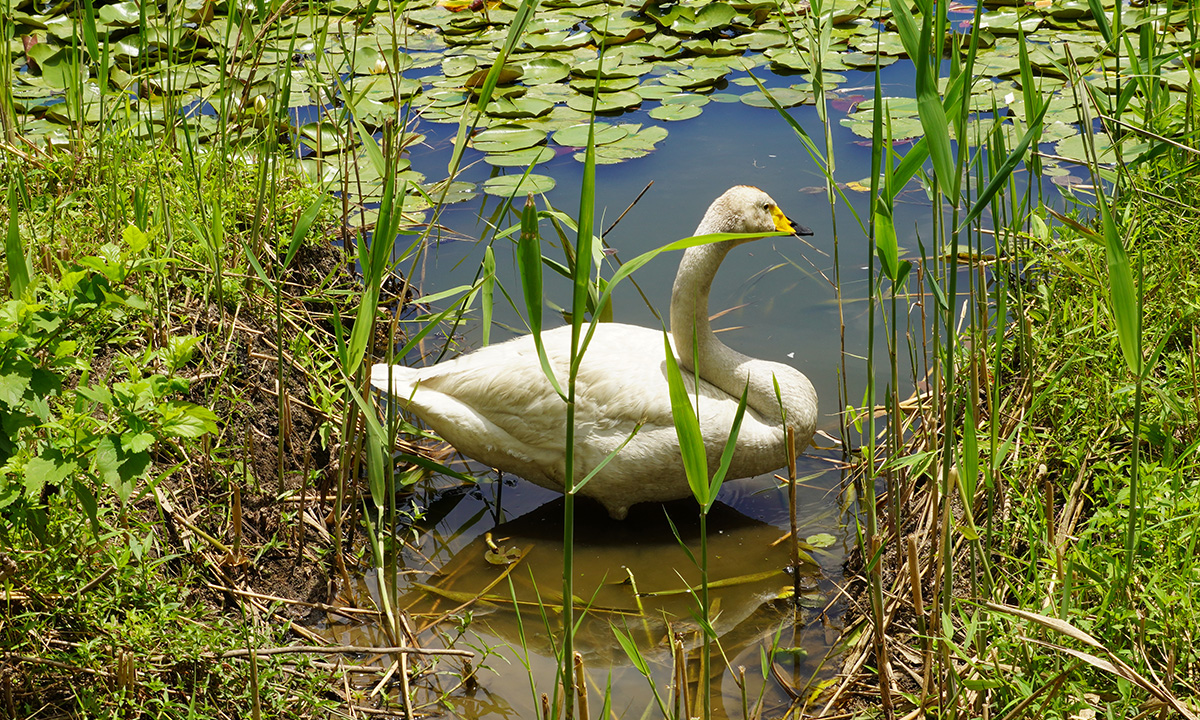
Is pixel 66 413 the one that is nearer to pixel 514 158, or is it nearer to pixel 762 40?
pixel 514 158

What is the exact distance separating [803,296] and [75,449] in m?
Result: 3.18

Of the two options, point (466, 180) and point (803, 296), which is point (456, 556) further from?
point (466, 180)

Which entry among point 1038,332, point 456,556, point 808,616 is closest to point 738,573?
point 808,616

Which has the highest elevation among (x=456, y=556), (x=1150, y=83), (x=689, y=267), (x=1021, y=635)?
(x=1150, y=83)

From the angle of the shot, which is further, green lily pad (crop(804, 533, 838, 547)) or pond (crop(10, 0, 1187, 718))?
green lily pad (crop(804, 533, 838, 547))

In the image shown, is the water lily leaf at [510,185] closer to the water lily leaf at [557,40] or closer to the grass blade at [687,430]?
the water lily leaf at [557,40]

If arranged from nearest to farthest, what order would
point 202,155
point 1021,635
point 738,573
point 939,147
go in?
point 939,147, point 1021,635, point 738,573, point 202,155

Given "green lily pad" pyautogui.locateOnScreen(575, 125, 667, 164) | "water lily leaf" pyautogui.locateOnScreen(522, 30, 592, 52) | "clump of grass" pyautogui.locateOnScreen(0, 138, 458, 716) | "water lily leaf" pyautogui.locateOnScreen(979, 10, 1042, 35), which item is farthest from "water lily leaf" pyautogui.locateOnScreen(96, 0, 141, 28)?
"water lily leaf" pyautogui.locateOnScreen(979, 10, 1042, 35)

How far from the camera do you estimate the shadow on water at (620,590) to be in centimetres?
268

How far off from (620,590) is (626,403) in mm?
618

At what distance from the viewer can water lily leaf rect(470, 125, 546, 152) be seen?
5277 millimetres

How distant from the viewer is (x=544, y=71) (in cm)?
616

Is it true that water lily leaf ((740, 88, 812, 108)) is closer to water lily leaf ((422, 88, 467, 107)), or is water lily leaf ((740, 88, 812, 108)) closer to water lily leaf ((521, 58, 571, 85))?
water lily leaf ((521, 58, 571, 85))

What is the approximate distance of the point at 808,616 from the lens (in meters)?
2.90
